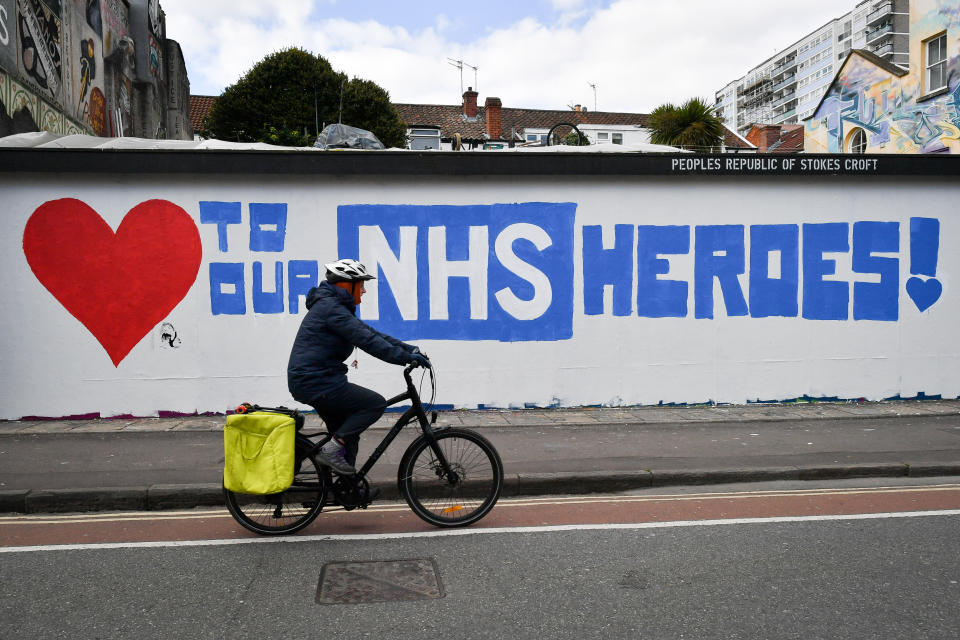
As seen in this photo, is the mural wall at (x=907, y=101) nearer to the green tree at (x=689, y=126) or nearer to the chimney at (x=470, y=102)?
the green tree at (x=689, y=126)

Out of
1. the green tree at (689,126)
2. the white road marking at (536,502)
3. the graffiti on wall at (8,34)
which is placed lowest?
the white road marking at (536,502)

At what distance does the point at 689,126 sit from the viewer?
2092cm

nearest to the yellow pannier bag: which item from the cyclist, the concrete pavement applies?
the cyclist

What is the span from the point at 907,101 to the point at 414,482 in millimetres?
23293

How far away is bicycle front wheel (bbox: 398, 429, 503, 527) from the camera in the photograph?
5.01 m

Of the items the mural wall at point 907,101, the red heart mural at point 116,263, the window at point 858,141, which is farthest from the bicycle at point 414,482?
the window at point 858,141

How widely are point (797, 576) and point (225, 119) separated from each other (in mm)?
36513

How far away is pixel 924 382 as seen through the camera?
385 inches

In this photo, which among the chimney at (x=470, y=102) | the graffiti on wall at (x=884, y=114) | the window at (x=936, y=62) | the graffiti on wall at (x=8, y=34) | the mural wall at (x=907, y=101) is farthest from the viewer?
the chimney at (x=470, y=102)

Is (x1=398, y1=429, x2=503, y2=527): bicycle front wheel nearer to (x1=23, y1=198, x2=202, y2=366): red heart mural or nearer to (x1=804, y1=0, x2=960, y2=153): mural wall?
(x1=23, y1=198, x2=202, y2=366): red heart mural

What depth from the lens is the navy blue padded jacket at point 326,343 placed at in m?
4.80

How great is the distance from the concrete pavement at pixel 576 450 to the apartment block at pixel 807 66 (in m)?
67.5

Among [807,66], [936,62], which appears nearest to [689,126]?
[936,62]

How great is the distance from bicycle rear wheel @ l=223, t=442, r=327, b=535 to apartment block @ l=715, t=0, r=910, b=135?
238 feet
